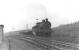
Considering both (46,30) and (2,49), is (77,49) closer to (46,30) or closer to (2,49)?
(2,49)

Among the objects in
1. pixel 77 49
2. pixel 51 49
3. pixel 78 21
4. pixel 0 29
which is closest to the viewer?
pixel 77 49

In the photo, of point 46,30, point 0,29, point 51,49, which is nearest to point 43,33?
point 46,30

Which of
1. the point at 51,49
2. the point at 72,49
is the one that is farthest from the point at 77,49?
the point at 51,49

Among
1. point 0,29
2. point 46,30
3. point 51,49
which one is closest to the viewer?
point 51,49

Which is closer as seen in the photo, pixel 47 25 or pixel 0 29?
pixel 0 29

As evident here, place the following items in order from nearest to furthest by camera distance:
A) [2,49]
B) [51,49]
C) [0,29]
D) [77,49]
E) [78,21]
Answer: [77,49], [51,49], [2,49], [0,29], [78,21]

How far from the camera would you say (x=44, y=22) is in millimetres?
35750

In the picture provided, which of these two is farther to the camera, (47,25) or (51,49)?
(47,25)

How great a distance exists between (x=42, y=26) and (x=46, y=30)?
1.58m

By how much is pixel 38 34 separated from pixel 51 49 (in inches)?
846

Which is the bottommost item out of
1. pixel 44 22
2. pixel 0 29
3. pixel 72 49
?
pixel 72 49

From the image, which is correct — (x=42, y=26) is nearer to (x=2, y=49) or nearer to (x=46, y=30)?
(x=46, y=30)

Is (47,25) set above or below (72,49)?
above

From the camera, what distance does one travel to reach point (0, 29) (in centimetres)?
1722
